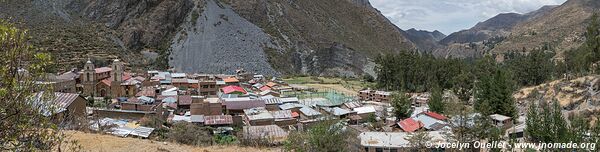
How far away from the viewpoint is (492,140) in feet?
53.4

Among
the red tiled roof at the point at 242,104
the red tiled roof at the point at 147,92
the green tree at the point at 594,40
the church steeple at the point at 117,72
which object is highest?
the green tree at the point at 594,40

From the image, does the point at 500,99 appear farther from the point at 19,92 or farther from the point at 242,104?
the point at 19,92

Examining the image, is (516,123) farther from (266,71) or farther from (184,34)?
(184,34)

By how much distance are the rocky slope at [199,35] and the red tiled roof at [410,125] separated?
47387 mm

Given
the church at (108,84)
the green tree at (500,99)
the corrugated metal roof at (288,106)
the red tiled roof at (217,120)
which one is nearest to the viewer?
the red tiled roof at (217,120)

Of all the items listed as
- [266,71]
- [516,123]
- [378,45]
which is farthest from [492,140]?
[378,45]

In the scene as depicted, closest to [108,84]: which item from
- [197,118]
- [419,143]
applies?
[197,118]

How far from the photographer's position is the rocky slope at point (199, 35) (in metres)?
71.1

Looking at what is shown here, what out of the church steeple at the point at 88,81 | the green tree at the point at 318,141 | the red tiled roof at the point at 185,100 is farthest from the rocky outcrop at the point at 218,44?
the green tree at the point at 318,141

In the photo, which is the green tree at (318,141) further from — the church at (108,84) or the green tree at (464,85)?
the green tree at (464,85)

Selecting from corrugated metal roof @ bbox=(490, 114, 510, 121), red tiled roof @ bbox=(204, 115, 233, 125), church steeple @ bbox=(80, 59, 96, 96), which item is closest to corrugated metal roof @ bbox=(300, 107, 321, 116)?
red tiled roof @ bbox=(204, 115, 233, 125)

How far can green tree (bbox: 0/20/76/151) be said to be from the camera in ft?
17.1

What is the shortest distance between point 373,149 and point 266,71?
188 ft

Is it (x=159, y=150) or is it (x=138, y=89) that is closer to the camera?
(x=159, y=150)
